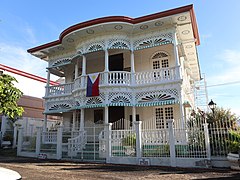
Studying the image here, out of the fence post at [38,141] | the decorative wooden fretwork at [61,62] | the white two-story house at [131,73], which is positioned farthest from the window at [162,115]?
the decorative wooden fretwork at [61,62]

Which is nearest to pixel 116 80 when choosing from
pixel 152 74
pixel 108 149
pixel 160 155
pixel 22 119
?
pixel 152 74

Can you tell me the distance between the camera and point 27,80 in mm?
22891

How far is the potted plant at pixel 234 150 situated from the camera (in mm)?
7203

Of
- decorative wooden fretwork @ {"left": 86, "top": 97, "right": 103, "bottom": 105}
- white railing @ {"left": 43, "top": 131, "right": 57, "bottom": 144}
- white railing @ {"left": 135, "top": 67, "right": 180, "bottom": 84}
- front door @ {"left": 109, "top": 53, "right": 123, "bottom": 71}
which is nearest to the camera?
white railing @ {"left": 135, "top": 67, "right": 180, "bottom": 84}

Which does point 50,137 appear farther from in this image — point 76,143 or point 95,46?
point 95,46

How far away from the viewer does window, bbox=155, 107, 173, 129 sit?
12.5 m

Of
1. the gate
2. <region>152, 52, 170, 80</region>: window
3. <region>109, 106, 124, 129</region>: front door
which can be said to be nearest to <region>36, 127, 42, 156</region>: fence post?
the gate

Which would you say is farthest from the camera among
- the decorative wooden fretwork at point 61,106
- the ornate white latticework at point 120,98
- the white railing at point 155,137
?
the decorative wooden fretwork at point 61,106

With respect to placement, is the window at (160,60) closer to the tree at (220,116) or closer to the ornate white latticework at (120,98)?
the ornate white latticework at (120,98)

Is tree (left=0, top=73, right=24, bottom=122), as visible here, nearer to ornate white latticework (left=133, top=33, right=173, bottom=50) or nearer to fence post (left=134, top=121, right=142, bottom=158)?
fence post (left=134, top=121, right=142, bottom=158)

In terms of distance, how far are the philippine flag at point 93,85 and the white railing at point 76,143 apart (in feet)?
7.68

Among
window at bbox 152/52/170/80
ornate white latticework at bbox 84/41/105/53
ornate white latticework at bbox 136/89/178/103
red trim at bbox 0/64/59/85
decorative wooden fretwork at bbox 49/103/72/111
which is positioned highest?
red trim at bbox 0/64/59/85

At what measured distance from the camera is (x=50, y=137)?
39.3ft

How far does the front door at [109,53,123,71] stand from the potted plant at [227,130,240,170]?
8.30 metres
